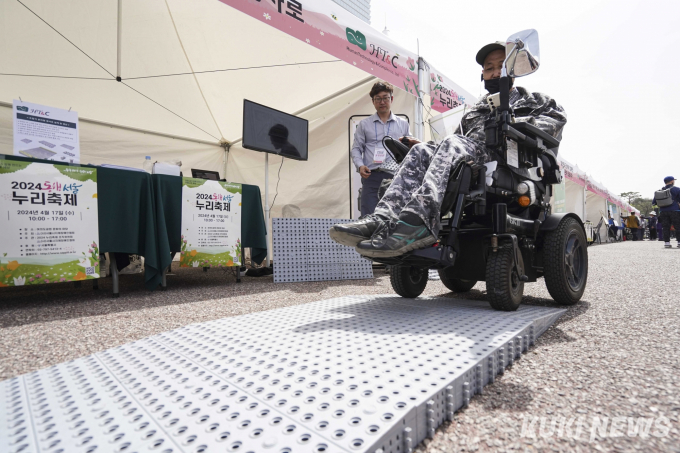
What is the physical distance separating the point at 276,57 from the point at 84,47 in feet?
6.95

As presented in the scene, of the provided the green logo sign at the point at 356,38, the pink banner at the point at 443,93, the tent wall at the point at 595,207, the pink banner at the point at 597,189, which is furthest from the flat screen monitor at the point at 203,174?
the tent wall at the point at 595,207

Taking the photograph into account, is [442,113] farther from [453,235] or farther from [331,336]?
[331,336]

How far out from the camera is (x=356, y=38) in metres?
3.50

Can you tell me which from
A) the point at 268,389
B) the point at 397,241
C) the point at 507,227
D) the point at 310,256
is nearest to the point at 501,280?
the point at 507,227

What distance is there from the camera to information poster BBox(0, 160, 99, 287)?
194 centimetres

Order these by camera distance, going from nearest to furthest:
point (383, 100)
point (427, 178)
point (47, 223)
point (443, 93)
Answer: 1. point (427, 178)
2. point (47, 223)
3. point (383, 100)
4. point (443, 93)

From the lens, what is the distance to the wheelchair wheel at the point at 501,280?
140cm

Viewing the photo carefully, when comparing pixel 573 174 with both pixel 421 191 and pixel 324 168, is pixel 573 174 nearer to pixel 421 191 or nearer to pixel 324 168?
pixel 324 168

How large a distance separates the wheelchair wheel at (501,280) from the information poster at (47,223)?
2.33 meters

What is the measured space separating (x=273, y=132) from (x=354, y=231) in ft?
8.86

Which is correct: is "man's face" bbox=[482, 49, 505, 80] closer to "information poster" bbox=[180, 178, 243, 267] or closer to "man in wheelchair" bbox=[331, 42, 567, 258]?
"man in wheelchair" bbox=[331, 42, 567, 258]

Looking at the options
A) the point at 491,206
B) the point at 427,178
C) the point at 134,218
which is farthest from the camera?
the point at 134,218

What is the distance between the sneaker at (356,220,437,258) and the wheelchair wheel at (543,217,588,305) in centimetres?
69

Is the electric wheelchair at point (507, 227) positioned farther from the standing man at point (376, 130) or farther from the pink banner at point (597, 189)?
the pink banner at point (597, 189)
